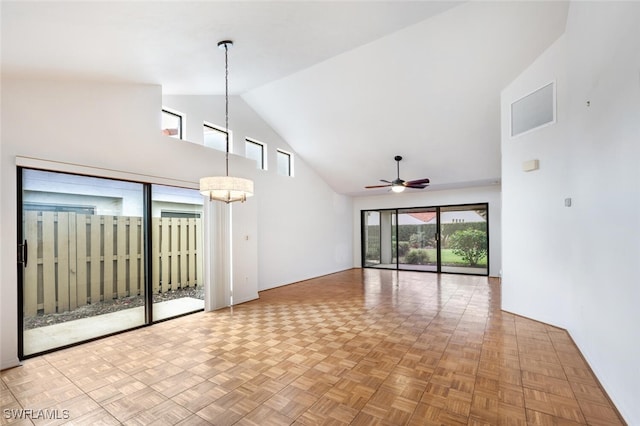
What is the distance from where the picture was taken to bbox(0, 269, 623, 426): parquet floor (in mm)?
2174

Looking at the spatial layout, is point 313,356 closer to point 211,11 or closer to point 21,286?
point 21,286

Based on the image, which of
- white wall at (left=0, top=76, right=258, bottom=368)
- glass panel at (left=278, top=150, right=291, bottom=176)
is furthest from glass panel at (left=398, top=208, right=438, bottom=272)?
white wall at (left=0, top=76, right=258, bottom=368)

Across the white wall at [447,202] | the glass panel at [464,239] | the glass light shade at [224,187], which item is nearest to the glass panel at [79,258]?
the glass light shade at [224,187]

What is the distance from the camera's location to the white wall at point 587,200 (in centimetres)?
202

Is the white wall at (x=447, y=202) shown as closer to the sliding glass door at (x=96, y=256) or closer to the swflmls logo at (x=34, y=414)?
the sliding glass door at (x=96, y=256)

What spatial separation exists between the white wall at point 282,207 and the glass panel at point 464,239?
3.22m

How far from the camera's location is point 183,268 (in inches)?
196

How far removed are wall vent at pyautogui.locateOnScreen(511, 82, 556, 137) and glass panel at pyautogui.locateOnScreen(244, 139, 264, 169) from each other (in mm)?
4927

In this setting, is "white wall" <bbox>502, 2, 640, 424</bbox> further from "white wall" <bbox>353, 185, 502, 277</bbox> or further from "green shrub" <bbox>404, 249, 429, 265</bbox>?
"green shrub" <bbox>404, 249, 429, 265</bbox>

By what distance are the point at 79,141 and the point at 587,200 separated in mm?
5713

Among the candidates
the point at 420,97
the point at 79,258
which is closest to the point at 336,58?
the point at 420,97

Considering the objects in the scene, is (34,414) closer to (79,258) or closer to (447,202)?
(79,258)

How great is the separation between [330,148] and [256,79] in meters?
3.07

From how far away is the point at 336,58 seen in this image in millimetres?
4715
